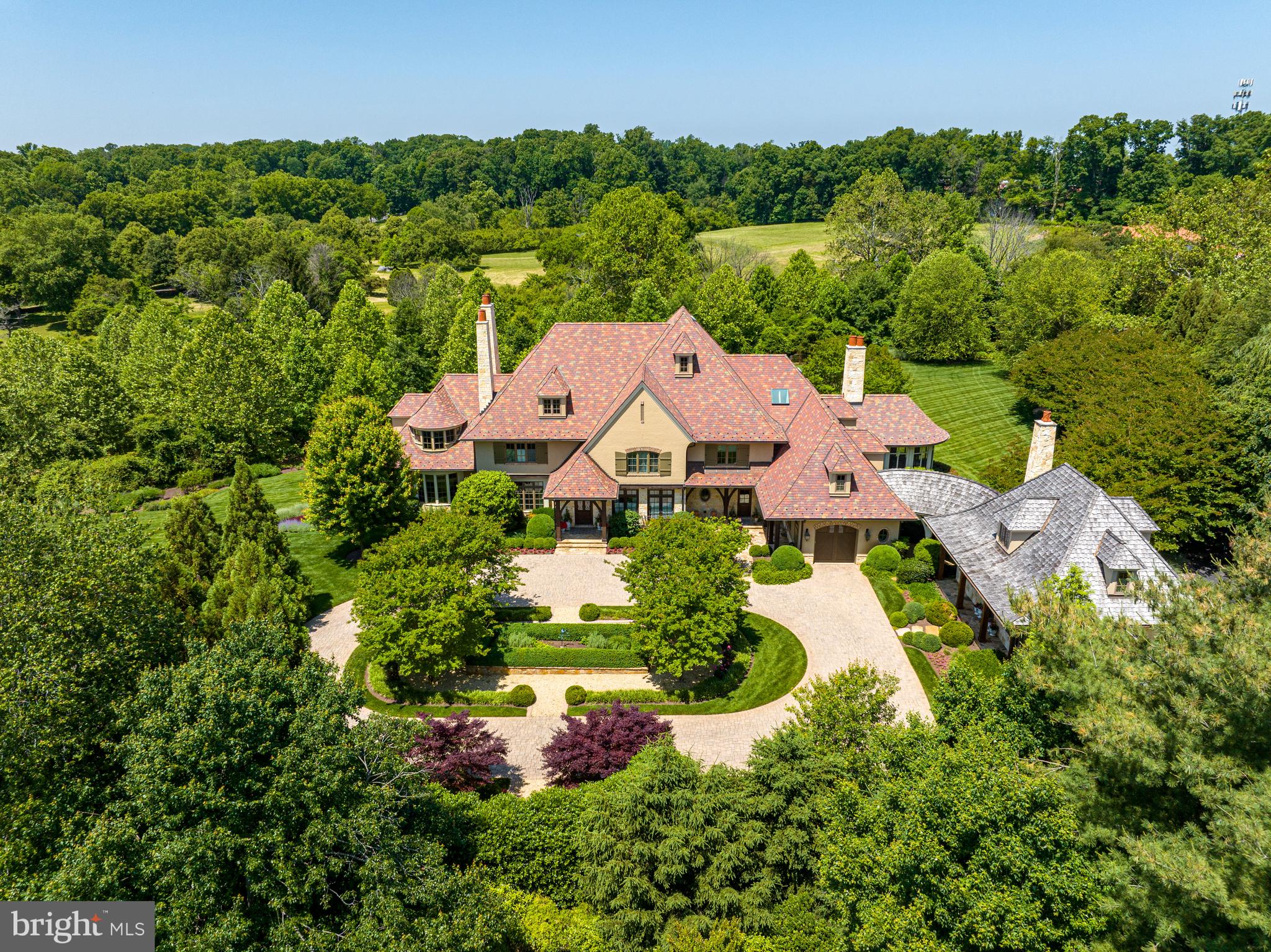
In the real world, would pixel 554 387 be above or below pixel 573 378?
below

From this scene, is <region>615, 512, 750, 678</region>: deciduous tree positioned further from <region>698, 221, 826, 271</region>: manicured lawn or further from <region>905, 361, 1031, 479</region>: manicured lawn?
<region>698, 221, 826, 271</region>: manicured lawn

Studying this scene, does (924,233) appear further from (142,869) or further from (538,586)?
(142,869)

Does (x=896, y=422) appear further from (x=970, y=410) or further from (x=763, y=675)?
(x=763, y=675)

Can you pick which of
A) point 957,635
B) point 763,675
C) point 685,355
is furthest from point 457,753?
point 685,355

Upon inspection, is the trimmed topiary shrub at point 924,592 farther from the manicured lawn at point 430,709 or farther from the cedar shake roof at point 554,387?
the cedar shake roof at point 554,387

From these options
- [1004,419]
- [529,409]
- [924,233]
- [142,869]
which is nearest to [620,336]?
[529,409]

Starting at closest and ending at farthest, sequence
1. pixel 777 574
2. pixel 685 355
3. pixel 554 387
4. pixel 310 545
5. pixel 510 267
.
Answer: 1. pixel 777 574
2. pixel 310 545
3. pixel 554 387
4. pixel 685 355
5. pixel 510 267
